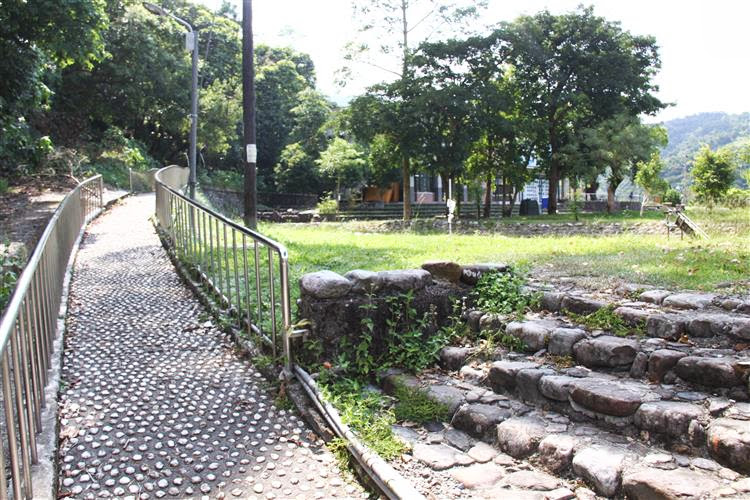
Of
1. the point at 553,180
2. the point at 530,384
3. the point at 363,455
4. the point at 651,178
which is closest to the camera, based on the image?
the point at 363,455

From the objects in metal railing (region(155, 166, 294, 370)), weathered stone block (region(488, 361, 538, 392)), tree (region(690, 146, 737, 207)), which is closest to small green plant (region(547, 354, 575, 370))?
weathered stone block (region(488, 361, 538, 392))

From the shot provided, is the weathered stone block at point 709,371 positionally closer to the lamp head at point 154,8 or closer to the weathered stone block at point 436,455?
the weathered stone block at point 436,455

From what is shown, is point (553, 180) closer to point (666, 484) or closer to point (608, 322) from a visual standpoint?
point (608, 322)

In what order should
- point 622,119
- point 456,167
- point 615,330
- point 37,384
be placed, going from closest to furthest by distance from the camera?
1. point 37,384
2. point 615,330
3. point 456,167
4. point 622,119

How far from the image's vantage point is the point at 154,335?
5430 millimetres

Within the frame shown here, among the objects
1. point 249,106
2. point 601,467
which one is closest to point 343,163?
point 249,106

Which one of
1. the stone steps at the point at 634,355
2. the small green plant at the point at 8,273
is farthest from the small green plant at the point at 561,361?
the small green plant at the point at 8,273

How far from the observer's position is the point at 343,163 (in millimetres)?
31453

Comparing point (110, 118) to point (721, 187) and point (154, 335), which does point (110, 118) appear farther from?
point (721, 187)

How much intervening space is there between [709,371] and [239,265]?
189 inches

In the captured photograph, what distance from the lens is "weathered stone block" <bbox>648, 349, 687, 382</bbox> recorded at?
11.7ft

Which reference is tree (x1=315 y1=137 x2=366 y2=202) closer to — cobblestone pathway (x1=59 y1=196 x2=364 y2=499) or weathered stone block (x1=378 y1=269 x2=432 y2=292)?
cobblestone pathway (x1=59 y1=196 x2=364 y2=499)

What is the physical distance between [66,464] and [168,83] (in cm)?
2791

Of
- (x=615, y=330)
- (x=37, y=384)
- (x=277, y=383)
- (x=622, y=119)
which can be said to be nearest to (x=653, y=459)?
(x=615, y=330)
